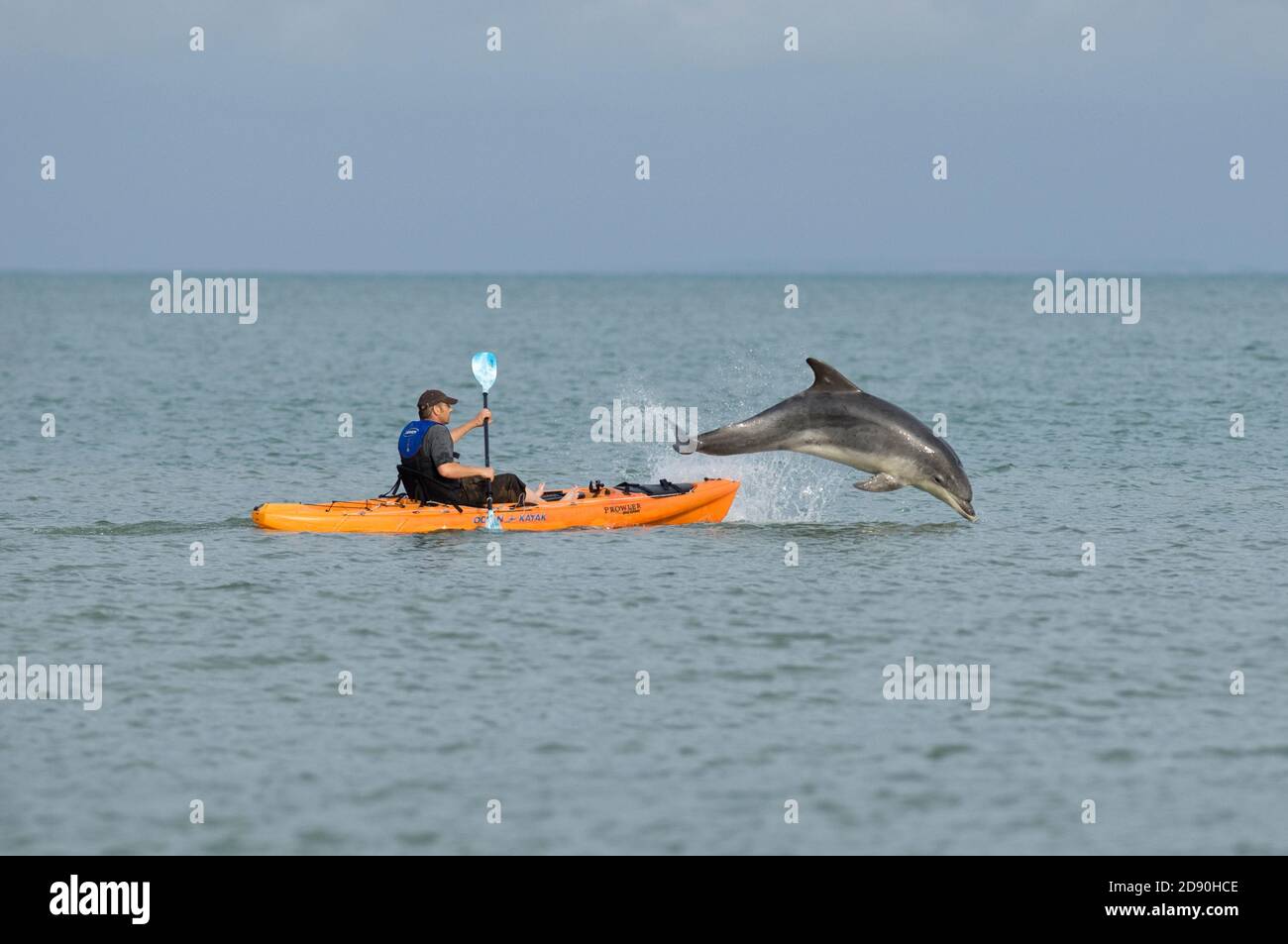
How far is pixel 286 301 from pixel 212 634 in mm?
155704

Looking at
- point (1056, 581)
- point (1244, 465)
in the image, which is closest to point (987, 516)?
point (1056, 581)

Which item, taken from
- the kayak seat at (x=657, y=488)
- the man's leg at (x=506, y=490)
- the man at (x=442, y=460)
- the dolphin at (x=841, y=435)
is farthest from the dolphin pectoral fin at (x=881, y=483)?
the man at (x=442, y=460)

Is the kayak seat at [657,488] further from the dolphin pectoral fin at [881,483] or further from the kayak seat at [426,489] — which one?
the dolphin pectoral fin at [881,483]

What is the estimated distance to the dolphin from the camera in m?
20.1

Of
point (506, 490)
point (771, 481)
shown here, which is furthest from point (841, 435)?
point (506, 490)

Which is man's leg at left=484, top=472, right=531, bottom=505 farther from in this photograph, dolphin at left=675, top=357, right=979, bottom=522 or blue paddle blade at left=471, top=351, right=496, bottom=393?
dolphin at left=675, top=357, right=979, bottom=522

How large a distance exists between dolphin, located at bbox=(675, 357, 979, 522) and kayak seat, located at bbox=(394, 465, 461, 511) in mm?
3284

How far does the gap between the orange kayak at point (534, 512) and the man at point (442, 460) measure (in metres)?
0.20

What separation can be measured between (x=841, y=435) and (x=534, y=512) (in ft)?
13.3

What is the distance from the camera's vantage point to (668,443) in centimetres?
3203

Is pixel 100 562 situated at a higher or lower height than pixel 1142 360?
lower

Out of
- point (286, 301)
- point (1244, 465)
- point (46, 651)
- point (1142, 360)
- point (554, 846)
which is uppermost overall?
point (286, 301)

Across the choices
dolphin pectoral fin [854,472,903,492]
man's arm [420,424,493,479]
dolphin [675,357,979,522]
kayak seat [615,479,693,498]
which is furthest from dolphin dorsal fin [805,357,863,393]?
man's arm [420,424,493,479]

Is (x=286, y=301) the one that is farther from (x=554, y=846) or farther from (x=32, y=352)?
(x=554, y=846)
